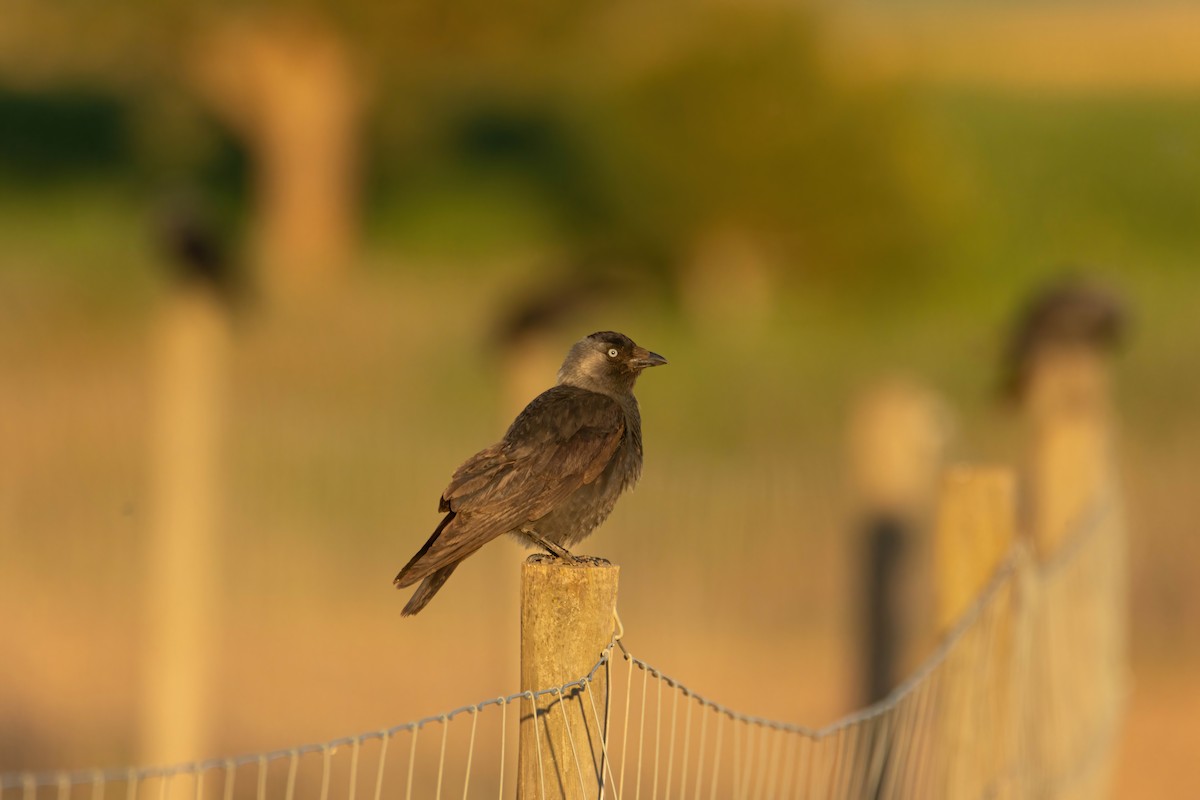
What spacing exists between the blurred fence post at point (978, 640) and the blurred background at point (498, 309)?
172cm

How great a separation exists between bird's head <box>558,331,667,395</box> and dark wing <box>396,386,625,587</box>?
0.34 meters

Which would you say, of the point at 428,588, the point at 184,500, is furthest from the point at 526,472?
the point at 184,500

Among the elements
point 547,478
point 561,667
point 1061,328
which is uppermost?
point 1061,328

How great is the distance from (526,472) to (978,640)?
178cm

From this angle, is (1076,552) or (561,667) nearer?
(561,667)

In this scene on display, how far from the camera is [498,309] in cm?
967

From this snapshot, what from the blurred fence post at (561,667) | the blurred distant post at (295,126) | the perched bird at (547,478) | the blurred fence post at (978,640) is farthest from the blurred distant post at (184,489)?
the blurred distant post at (295,126)

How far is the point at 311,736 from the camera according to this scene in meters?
9.78

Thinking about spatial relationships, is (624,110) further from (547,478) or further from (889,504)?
(547,478)

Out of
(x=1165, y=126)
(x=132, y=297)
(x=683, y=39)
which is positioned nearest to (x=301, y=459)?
(x=132, y=297)

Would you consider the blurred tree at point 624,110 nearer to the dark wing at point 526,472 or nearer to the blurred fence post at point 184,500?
the blurred fence post at point 184,500

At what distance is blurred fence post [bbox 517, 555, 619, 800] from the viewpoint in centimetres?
314

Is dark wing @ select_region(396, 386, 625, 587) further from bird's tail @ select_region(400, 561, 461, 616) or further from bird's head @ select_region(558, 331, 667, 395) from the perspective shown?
bird's head @ select_region(558, 331, 667, 395)

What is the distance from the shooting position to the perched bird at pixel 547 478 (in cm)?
387
